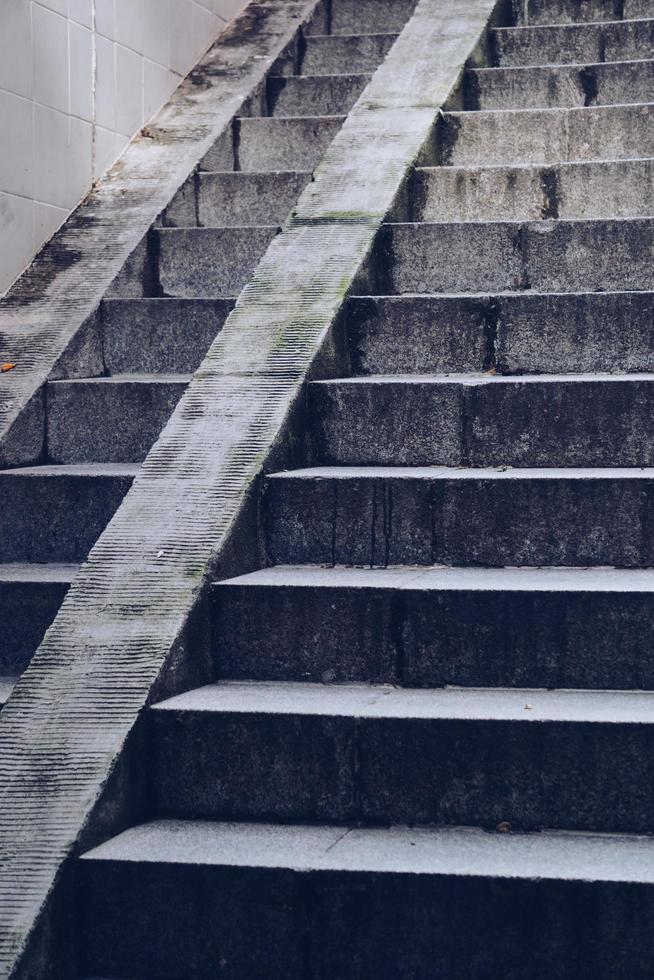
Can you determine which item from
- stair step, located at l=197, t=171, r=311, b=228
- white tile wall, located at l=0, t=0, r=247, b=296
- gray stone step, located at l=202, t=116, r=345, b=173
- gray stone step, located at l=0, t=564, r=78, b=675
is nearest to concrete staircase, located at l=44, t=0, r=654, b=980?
gray stone step, located at l=0, t=564, r=78, b=675

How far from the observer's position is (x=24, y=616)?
377 cm

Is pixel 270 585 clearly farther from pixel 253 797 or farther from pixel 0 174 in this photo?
pixel 0 174

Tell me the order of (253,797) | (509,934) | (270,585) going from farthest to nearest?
1. (270,585)
2. (253,797)
3. (509,934)

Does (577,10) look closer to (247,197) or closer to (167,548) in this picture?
(247,197)

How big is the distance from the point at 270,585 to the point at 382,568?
0.43 metres

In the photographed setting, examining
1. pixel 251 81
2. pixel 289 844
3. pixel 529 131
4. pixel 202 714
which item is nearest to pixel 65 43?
pixel 251 81

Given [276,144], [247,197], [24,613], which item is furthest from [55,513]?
[276,144]

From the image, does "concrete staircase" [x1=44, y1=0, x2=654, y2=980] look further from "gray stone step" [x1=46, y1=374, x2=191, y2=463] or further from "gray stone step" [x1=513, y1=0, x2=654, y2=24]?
"gray stone step" [x1=513, y1=0, x2=654, y2=24]

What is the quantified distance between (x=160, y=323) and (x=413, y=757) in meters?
2.61

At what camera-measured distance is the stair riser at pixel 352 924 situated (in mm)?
2627

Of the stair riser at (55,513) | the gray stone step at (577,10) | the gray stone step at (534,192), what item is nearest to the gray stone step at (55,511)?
the stair riser at (55,513)

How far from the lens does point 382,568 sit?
12.1ft

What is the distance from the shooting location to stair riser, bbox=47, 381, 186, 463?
15.0 ft

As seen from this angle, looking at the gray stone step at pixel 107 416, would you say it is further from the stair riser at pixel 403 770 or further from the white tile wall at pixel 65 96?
the stair riser at pixel 403 770
